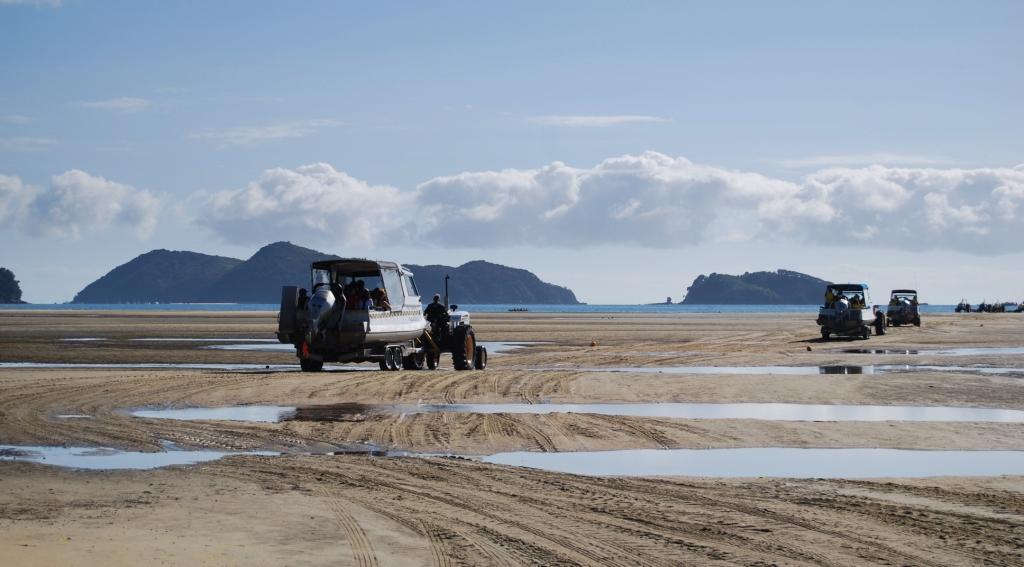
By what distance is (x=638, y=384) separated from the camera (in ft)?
85.7

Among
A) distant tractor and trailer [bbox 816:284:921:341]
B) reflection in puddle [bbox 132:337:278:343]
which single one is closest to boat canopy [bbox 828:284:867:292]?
distant tractor and trailer [bbox 816:284:921:341]

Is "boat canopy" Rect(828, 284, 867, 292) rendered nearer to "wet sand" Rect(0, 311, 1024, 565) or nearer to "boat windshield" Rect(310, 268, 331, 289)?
"wet sand" Rect(0, 311, 1024, 565)

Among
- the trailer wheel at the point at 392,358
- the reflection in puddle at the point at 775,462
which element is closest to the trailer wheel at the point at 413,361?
the trailer wheel at the point at 392,358

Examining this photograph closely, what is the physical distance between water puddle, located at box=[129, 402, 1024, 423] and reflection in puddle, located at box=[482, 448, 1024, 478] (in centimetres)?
370

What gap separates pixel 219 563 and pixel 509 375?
20146mm

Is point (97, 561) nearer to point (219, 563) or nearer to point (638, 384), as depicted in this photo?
point (219, 563)

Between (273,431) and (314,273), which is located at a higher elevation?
(314,273)

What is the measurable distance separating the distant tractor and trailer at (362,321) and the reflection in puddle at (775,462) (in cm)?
1530

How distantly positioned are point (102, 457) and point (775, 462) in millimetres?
8800

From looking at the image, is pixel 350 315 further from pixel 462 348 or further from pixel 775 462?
pixel 775 462

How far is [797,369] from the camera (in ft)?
105

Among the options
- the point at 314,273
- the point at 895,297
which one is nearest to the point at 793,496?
the point at 314,273

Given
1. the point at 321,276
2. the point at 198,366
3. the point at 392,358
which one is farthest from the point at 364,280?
the point at 198,366

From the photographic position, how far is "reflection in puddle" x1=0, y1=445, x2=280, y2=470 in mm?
13914
